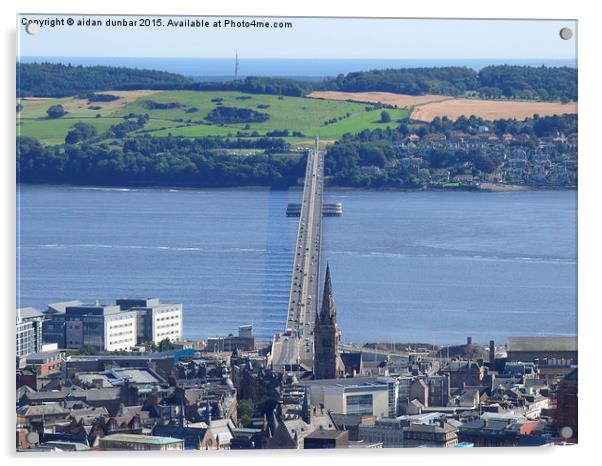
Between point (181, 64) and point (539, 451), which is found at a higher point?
point (181, 64)

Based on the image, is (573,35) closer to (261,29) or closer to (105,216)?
(261,29)

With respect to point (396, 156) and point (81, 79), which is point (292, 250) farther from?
point (81, 79)

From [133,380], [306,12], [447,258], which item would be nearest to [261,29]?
[306,12]

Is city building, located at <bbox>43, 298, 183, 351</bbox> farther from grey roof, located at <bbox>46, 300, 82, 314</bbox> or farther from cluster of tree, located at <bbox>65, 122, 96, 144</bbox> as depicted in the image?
cluster of tree, located at <bbox>65, 122, 96, 144</bbox>

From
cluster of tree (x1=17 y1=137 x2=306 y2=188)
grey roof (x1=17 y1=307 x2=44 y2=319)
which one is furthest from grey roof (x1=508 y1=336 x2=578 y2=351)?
grey roof (x1=17 y1=307 x2=44 y2=319)

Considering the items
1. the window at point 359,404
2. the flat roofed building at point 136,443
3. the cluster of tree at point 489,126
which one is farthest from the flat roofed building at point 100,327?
the flat roofed building at point 136,443

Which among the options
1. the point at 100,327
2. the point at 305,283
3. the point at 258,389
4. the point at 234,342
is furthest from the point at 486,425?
the point at 305,283
